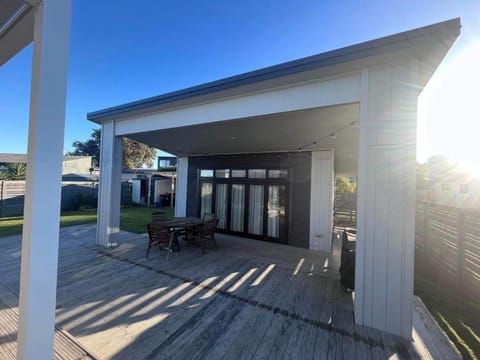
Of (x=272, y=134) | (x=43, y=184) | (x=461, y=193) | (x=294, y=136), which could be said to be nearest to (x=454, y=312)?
(x=294, y=136)

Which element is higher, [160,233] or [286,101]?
[286,101]

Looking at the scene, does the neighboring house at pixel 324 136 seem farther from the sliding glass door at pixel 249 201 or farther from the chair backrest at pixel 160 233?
the chair backrest at pixel 160 233

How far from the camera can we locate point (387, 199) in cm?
268

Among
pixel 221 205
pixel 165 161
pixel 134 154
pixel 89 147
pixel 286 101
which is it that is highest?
pixel 89 147

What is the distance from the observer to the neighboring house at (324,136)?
8.50 feet

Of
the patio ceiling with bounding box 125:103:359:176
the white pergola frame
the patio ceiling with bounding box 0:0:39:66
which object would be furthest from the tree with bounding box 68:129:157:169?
the white pergola frame

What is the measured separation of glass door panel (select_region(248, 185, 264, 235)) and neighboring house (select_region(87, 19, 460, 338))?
0.23 ft

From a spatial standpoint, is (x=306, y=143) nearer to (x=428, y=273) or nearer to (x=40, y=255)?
(x=428, y=273)

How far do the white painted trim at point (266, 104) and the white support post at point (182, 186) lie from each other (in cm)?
390

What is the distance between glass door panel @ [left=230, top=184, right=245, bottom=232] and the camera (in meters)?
7.63

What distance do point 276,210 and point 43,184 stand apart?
20.4 feet

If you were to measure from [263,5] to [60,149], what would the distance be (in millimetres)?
4470

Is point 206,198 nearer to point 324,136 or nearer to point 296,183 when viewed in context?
point 296,183

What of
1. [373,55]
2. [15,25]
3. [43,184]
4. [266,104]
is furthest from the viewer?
[266,104]
